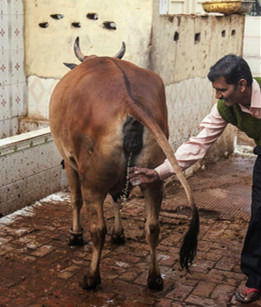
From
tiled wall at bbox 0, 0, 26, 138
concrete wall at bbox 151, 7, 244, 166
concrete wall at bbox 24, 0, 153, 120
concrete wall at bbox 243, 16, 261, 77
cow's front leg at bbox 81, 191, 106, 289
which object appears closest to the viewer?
cow's front leg at bbox 81, 191, 106, 289

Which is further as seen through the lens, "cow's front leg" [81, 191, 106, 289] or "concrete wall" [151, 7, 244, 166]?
"concrete wall" [151, 7, 244, 166]

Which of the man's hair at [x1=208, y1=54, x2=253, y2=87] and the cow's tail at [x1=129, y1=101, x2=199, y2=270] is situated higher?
the man's hair at [x1=208, y1=54, x2=253, y2=87]

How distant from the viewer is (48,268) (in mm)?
4922

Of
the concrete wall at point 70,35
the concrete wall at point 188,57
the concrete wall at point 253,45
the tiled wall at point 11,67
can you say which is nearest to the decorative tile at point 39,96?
the concrete wall at point 70,35

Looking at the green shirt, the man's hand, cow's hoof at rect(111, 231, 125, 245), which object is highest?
the green shirt

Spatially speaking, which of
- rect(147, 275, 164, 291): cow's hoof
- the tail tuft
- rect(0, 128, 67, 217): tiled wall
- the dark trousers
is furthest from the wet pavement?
the tail tuft

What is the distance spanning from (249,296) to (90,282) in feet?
4.22

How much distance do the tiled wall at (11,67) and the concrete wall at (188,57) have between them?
2.17 meters

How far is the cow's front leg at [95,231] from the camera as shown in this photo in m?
4.31

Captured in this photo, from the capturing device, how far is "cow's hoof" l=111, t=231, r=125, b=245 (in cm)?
547

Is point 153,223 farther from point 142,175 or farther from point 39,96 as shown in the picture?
point 39,96

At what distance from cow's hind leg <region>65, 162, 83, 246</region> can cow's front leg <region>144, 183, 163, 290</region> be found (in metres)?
1.14

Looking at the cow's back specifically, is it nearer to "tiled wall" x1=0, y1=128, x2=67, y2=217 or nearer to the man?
the man

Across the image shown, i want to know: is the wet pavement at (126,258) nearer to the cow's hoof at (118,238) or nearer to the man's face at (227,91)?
the cow's hoof at (118,238)
